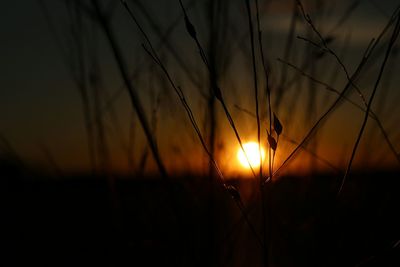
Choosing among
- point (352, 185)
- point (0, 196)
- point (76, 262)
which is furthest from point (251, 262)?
point (0, 196)

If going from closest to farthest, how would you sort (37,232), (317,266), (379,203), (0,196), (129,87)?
(129,87) < (317,266) < (379,203) < (37,232) < (0,196)

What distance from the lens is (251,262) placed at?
1649mm

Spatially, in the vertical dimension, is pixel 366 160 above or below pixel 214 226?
above

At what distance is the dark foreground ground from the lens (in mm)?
1272

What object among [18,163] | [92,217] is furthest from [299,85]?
[92,217]

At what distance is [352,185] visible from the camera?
1.86m

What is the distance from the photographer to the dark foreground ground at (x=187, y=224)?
127cm

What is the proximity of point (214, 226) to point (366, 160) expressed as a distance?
2.59ft

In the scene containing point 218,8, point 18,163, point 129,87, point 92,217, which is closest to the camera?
point 129,87

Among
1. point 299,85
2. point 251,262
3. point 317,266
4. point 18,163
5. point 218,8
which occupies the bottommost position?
point 317,266

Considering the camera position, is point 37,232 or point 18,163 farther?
point 37,232

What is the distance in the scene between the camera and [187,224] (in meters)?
1.24

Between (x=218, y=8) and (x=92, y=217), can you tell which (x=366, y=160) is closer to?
(x=218, y=8)

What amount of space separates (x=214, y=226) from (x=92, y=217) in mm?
1384
